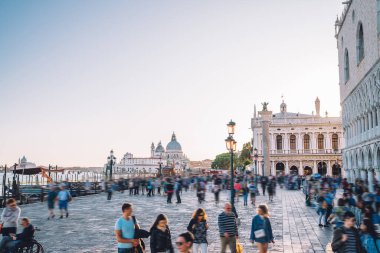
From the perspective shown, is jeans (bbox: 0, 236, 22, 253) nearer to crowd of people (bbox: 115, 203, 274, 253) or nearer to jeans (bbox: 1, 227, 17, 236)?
jeans (bbox: 1, 227, 17, 236)

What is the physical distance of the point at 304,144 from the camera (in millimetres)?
64875

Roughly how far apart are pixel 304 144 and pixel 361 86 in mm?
32599

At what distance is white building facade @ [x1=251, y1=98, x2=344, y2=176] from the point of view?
63.2 meters

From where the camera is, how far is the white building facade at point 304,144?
2488 inches

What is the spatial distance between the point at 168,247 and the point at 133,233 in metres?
0.65

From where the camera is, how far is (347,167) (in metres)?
41.3

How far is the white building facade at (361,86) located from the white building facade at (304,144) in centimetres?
1968

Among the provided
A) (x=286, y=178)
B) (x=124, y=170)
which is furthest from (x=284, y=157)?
(x=124, y=170)

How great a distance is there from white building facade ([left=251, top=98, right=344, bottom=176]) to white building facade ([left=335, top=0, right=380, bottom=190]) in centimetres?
1968

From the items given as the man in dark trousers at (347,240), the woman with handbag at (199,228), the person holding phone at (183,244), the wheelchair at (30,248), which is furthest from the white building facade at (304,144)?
the person holding phone at (183,244)

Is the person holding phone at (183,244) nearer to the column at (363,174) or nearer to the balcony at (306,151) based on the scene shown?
the column at (363,174)

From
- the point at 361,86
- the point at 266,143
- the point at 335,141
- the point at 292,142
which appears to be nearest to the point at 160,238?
the point at 361,86

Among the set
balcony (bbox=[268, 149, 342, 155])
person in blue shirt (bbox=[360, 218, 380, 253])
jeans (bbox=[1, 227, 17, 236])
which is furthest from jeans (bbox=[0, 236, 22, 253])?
balcony (bbox=[268, 149, 342, 155])

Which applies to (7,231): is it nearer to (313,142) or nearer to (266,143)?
(266,143)
